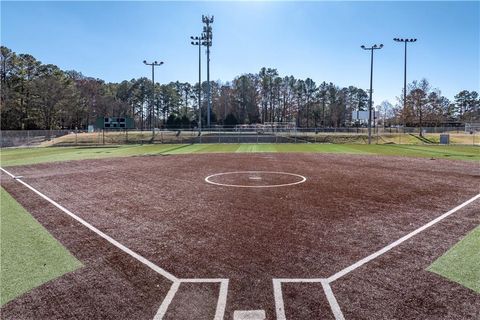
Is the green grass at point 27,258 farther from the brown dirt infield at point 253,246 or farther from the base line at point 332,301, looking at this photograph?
the base line at point 332,301

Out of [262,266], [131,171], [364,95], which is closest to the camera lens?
[262,266]

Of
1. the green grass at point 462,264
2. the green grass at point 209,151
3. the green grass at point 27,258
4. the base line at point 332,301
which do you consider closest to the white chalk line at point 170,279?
the green grass at point 27,258

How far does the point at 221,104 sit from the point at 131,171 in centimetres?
9669

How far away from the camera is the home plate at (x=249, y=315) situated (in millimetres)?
4305

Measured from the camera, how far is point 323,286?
16.7 ft

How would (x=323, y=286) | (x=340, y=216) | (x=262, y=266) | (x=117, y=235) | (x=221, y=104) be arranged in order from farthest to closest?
(x=221, y=104)
(x=340, y=216)
(x=117, y=235)
(x=262, y=266)
(x=323, y=286)

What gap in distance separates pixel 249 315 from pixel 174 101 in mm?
119833

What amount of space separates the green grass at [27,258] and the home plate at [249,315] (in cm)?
288

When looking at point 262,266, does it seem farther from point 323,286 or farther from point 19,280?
point 19,280

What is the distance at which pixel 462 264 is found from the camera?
581 centimetres

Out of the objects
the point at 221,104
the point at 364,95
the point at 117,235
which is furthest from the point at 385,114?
the point at 117,235

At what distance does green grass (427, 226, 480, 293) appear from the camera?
5216 mm

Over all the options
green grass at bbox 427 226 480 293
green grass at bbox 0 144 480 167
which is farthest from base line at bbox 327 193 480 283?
green grass at bbox 0 144 480 167

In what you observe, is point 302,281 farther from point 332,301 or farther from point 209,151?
point 209,151
